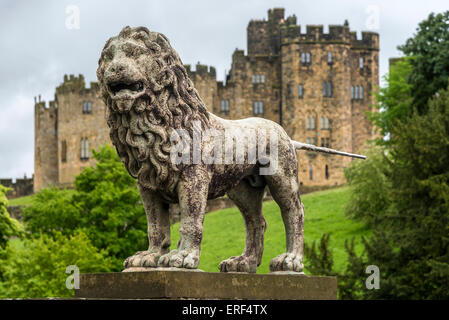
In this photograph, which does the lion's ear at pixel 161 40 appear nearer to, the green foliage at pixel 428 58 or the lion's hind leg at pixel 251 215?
the lion's hind leg at pixel 251 215

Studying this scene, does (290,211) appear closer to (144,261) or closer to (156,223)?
(156,223)

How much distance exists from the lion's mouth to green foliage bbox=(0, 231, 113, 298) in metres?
25.6

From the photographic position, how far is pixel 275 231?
49.4 m

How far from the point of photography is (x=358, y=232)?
50094 millimetres

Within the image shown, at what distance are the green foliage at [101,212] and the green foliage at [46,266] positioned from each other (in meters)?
3.72

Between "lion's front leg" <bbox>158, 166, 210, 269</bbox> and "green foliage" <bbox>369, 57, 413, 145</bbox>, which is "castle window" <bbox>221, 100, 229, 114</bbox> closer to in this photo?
"green foliage" <bbox>369, 57, 413, 145</bbox>

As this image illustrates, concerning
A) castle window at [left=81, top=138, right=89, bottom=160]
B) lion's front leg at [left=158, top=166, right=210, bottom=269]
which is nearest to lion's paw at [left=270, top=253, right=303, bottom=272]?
lion's front leg at [left=158, top=166, right=210, bottom=269]

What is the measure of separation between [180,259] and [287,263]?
170 cm

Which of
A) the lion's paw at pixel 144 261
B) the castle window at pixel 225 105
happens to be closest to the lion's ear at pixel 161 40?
the lion's paw at pixel 144 261

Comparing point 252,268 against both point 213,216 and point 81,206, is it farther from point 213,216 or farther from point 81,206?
point 213,216

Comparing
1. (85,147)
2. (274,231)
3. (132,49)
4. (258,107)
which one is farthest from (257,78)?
(132,49)

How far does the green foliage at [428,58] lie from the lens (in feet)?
145

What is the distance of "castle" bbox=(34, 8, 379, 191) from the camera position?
83.1m

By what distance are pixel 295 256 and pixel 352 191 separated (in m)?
42.9
